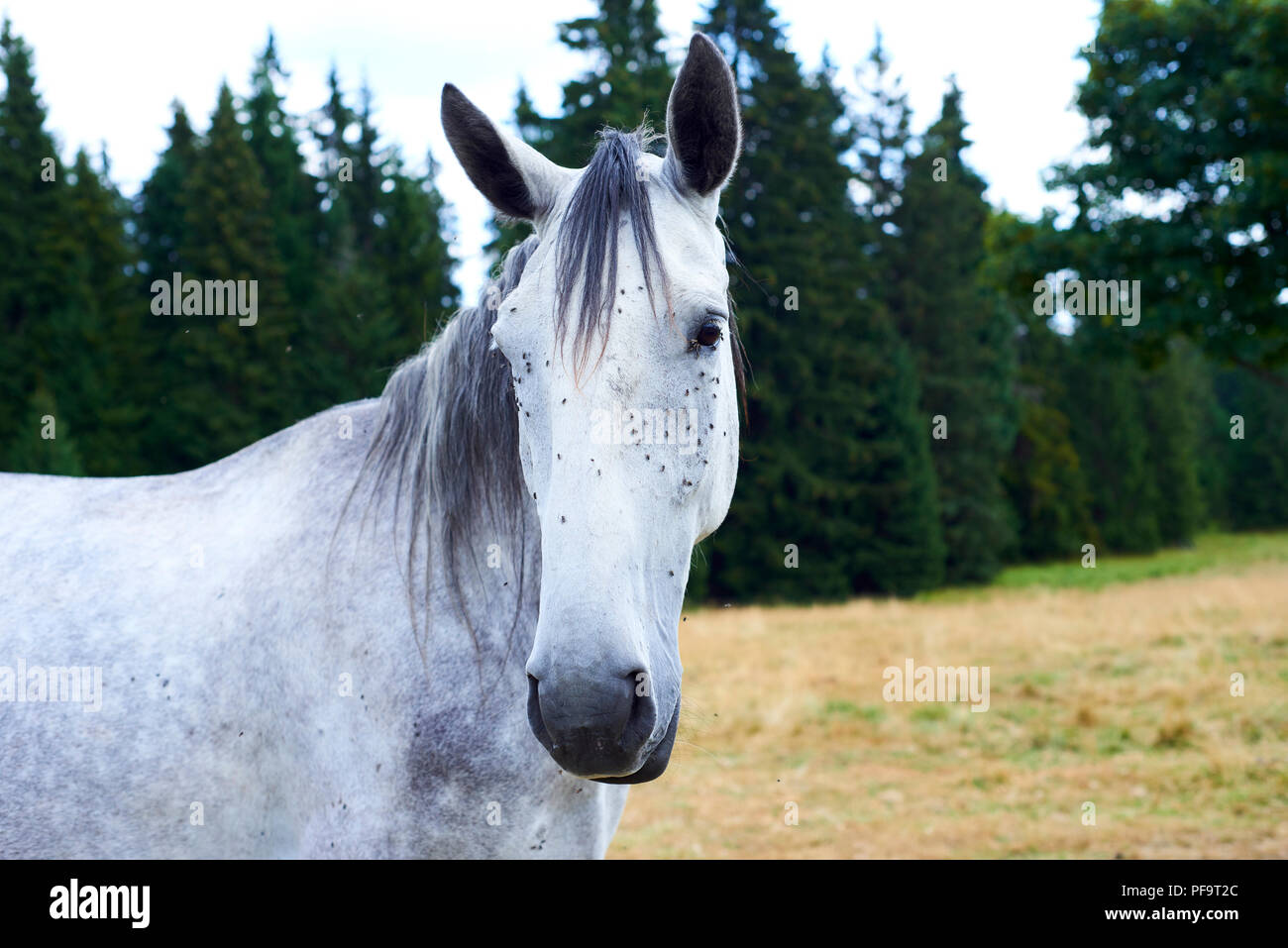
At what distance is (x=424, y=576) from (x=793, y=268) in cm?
2267

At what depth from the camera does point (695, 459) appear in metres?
1.89

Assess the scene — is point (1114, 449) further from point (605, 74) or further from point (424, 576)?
point (424, 576)

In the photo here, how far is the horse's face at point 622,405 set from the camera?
63.5 inches

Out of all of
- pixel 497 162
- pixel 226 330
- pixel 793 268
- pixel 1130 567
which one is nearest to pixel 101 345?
pixel 226 330

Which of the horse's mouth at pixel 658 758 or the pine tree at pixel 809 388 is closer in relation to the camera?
the horse's mouth at pixel 658 758

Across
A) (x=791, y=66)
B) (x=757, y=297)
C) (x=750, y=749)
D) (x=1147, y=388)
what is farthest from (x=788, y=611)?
(x=1147, y=388)

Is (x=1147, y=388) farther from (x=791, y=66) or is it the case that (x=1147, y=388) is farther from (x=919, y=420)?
(x=791, y=66)

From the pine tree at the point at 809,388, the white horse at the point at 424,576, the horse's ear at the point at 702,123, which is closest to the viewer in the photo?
the white horse at the point at 424,576

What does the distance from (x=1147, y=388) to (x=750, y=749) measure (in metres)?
42.5

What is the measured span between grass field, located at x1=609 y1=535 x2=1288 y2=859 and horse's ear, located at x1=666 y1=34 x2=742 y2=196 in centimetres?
133

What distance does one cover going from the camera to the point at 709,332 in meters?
1.90

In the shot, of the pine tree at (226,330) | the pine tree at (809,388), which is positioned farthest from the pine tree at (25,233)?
the pine tree at (809,388)

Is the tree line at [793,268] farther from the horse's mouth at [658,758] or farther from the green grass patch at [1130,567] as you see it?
the horse's mouth at [658,758]

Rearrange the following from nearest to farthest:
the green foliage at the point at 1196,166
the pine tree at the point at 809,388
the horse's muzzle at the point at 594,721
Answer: the horse's muzzle at the point at 594,721, the green foliage at the point at 1196,166, the pine tree at the point at 809,388
